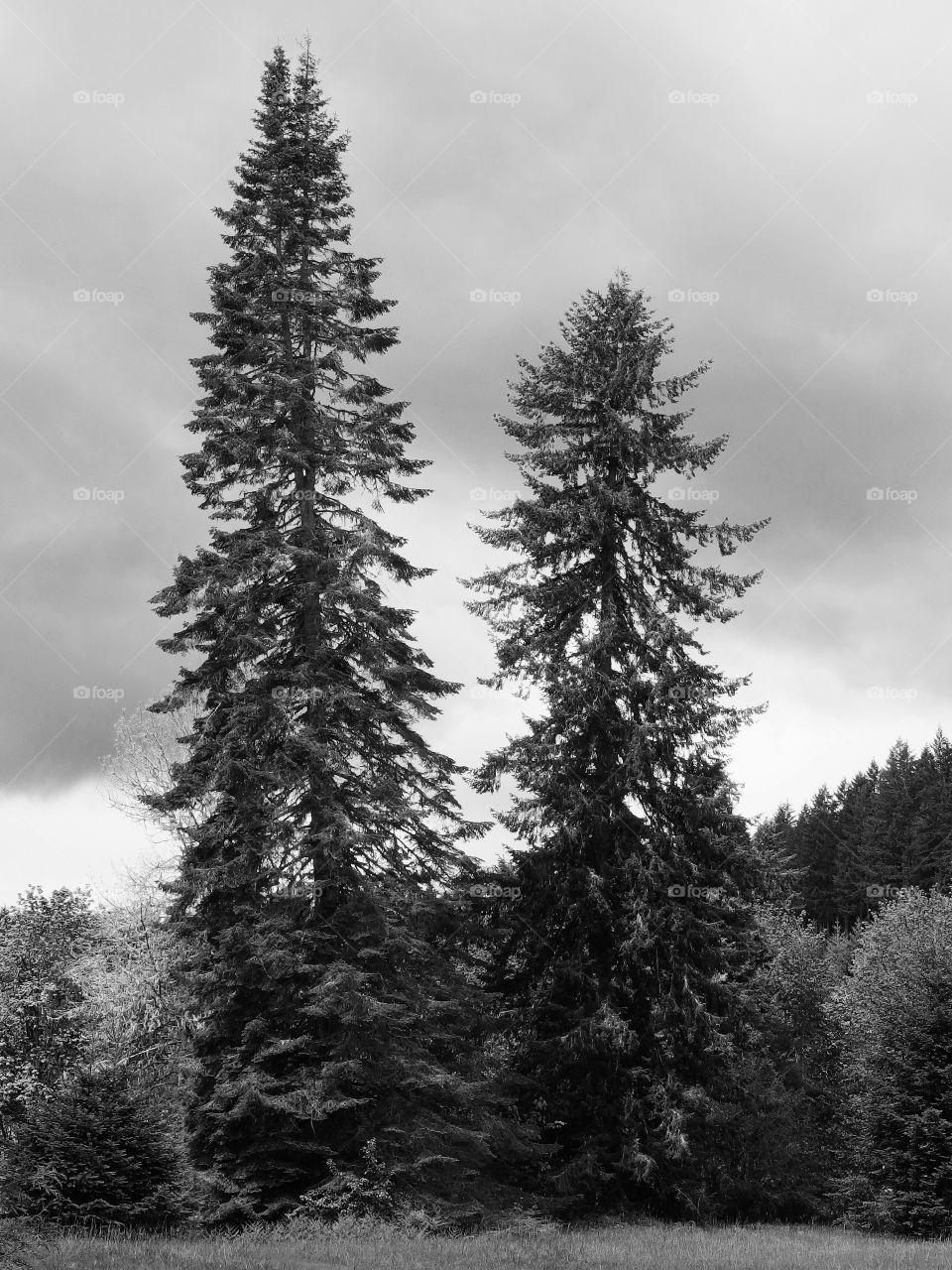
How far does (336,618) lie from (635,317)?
35.2 feet

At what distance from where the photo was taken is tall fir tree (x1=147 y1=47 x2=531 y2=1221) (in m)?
17.0

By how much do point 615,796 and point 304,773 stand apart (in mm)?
6990

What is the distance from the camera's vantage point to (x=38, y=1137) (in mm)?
14914

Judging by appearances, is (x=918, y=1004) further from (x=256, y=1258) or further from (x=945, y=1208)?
(x=256, y=1258)

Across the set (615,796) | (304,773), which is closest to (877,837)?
(615,796)

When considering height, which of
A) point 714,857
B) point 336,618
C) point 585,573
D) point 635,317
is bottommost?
point 714,857

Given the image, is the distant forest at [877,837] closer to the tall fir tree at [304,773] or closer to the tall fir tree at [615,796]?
the tall fir tree at [615,796]

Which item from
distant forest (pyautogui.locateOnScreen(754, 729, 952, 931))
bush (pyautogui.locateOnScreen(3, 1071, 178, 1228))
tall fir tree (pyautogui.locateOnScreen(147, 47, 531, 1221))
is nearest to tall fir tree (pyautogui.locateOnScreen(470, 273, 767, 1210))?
tall fir tree (pyautogui.locateOnScreen(147, 47, 531, 1221))

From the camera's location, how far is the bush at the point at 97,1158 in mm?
14758

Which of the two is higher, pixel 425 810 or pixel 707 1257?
pixel 425 810

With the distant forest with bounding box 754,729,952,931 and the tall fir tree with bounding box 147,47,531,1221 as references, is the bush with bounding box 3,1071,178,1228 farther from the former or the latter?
the distant forest with bounding box 754,729,952,931

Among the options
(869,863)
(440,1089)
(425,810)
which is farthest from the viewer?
(869,863)

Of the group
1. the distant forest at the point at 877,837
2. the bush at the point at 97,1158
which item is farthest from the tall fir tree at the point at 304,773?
the distant forest at the point at 877,837

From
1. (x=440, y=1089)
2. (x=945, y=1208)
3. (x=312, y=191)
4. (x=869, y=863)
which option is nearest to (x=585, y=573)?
(x=312, y=191)
